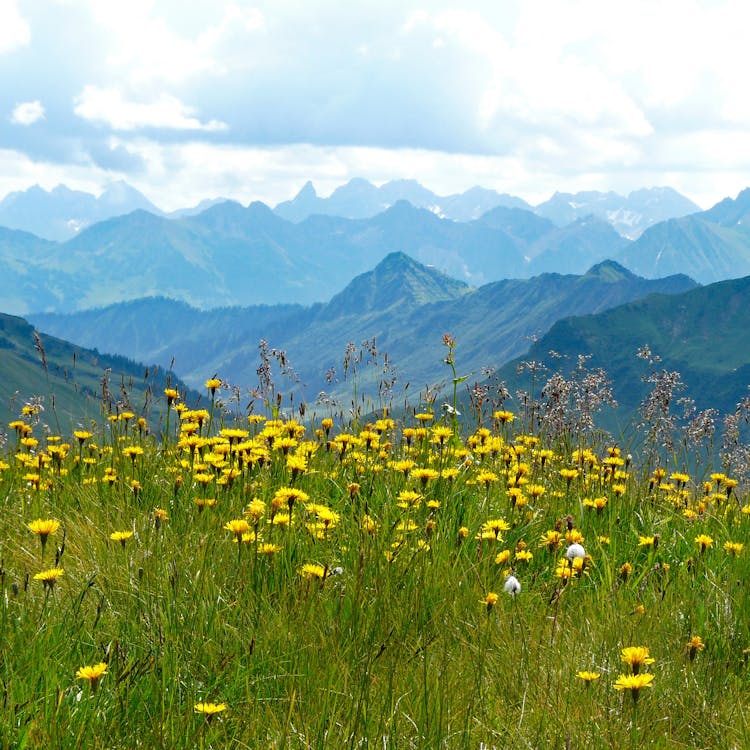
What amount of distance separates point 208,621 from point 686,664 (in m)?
2.21

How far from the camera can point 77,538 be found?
4.70 metres

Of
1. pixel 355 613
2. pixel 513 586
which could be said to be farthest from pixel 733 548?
pixel 355 613

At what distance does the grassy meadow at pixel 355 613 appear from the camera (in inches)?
110

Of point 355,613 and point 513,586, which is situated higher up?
point 513,586

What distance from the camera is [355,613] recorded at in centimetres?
359

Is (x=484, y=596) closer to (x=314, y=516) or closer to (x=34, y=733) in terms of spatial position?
(x=314, y=516)

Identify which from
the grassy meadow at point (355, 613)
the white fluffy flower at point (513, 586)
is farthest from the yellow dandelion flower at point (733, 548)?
the white fluffy flower at point (513, 586)

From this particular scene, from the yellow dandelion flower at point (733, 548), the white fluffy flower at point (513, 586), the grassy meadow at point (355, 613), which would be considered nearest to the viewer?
the grassy meadow at point (355, 613)

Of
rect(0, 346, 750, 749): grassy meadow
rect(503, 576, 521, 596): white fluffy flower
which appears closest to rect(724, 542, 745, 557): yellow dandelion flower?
rect(0, 346, 750, 749): grassy meadow

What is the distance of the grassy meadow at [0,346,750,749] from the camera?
9.16ft

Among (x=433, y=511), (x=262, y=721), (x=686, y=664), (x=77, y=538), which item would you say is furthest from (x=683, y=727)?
(x=77, y=538)

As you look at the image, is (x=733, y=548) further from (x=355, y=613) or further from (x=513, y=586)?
A: (x=355, y=613)

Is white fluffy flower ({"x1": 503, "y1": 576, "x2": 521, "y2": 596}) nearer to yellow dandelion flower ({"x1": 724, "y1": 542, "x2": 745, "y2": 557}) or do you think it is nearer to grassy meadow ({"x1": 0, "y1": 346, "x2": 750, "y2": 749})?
grassy meadow ({"x1": 0, "y1": 346, "x2": 750, "y2": 749})

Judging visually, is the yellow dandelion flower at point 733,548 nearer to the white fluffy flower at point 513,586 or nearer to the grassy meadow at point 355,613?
the grassy meadow at point 355,613
